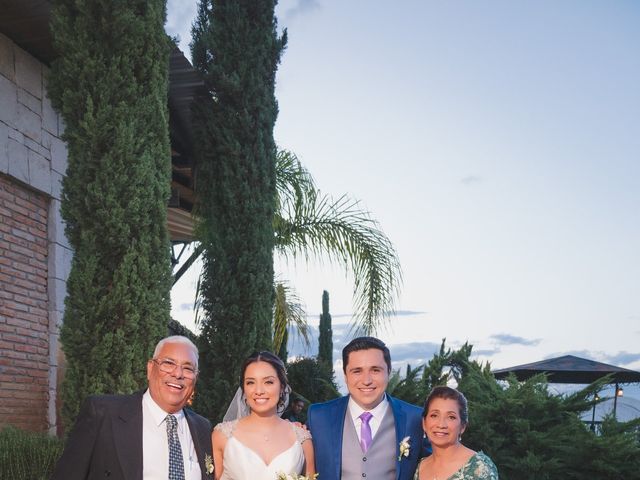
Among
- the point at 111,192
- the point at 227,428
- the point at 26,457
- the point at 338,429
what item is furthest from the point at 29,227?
the point at 338,429

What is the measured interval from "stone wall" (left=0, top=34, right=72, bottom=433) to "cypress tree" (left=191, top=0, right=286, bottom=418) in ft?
6.66

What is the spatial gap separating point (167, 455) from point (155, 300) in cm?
284

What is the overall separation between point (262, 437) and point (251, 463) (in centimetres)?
16

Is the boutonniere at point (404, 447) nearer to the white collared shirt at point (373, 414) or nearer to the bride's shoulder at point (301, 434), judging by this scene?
the white collared shirt at point (373, 414)

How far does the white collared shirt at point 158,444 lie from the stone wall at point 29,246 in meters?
4.17

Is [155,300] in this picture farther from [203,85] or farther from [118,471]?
[203,85]

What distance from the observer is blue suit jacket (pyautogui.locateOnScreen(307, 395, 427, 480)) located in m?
4.29

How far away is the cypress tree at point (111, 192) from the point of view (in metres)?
6.28

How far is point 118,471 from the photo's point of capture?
3.65 meters

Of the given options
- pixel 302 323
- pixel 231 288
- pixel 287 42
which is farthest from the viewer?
pixel 302 323

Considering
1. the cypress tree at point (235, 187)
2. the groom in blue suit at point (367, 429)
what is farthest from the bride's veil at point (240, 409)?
the cypress tree at point (235, 187)

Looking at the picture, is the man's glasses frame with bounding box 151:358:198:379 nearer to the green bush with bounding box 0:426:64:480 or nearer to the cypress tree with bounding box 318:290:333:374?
the green bush with bounding box 0:426:64:480

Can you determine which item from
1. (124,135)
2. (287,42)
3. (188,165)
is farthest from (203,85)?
(124,135)

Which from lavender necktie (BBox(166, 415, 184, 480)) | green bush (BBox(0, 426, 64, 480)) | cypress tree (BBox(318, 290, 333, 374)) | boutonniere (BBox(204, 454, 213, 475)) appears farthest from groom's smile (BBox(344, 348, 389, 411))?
cypress tree (BBox(318, 290, 333, 374))
